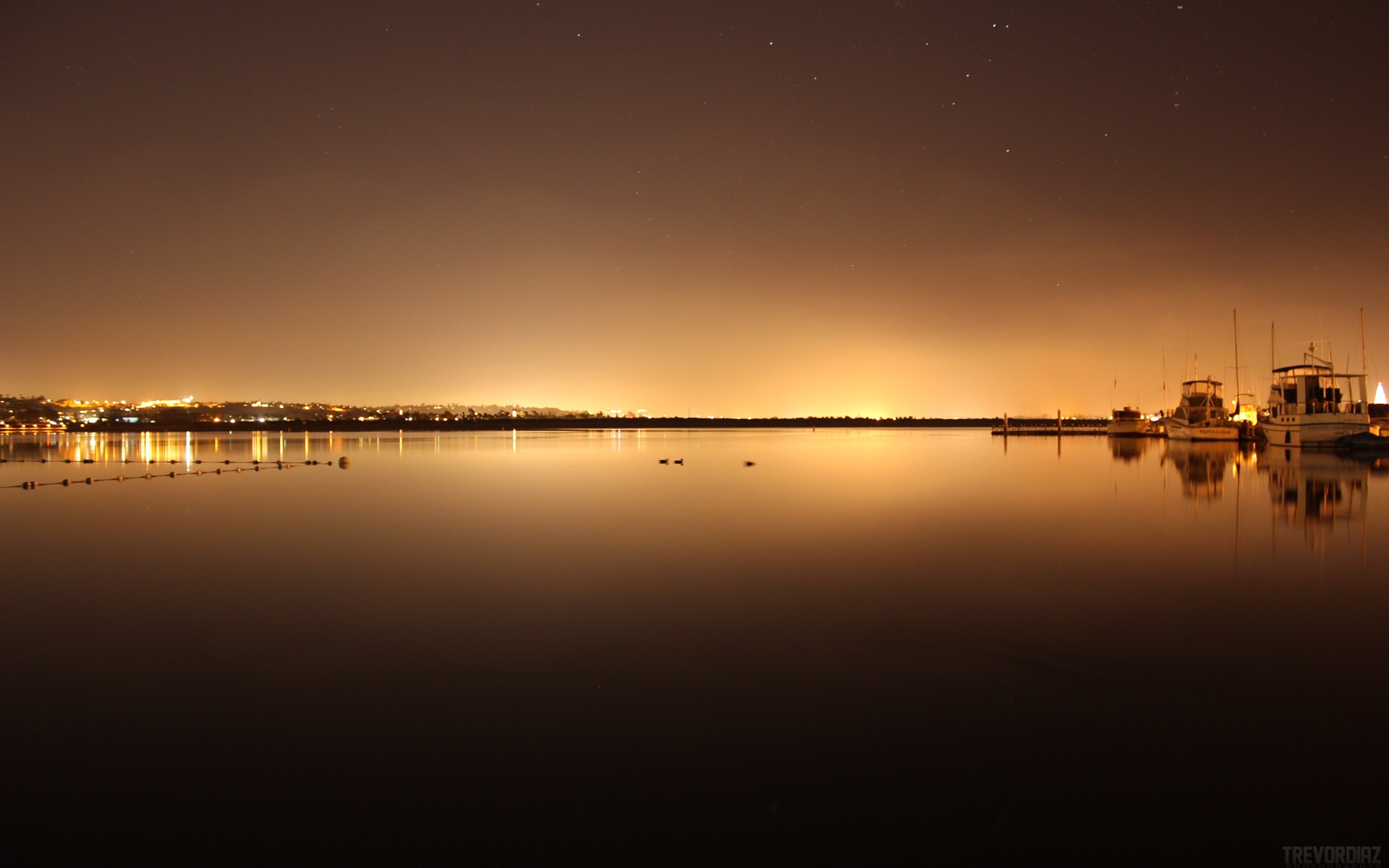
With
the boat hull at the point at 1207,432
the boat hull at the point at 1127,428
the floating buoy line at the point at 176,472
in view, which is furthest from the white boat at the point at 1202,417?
the floating buoy line at the point at 176,472

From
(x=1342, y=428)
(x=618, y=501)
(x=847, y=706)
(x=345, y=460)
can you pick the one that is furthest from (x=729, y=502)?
(x=1342, y=428)

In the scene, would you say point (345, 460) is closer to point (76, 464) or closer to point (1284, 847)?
point (76, 464)

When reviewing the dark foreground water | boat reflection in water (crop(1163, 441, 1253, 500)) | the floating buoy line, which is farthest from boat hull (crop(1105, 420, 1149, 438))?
the floating buoy line

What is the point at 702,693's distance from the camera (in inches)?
244

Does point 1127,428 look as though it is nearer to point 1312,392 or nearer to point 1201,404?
point 1201,404

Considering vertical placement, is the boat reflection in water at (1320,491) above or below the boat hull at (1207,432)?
below

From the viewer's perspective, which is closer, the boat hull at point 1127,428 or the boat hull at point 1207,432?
the boat hull at point 1207,432

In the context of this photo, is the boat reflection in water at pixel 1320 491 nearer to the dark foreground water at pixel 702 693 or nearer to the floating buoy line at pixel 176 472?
the dark foreground water at pixel 702 693

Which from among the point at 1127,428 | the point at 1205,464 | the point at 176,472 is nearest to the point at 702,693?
the point at 176,472

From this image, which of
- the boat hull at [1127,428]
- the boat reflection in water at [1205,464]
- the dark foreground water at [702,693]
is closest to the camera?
the dark foreground water at [702,693]

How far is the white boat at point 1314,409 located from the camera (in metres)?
41.8

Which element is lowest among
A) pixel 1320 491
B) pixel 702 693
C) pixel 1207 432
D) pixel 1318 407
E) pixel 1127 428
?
pixel 702 693

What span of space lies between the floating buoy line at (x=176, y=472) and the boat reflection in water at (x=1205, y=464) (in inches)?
1274

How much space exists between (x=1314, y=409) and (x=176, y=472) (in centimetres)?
5732
